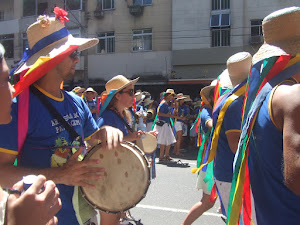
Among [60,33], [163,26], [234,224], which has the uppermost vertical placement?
[163,26]

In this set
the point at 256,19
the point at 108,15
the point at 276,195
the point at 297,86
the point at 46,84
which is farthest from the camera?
the point at 108,15

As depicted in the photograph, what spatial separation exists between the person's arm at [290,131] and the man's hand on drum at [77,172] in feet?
3.73

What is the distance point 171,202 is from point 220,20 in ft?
50.7

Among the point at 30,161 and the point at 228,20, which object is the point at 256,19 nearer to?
the point at 228,20

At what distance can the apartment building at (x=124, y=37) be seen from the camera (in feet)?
63.6

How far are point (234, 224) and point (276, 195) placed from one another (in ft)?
1.30

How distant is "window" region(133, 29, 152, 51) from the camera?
1981 centimetres

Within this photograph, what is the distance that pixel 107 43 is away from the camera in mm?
20859

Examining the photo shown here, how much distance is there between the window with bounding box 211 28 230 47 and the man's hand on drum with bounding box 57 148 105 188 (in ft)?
57.5

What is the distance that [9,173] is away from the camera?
1790 mm

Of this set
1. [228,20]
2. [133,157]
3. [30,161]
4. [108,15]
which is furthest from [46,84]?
[108,15]

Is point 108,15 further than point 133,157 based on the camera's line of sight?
Yes

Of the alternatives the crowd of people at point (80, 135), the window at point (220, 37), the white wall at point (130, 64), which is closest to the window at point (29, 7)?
the white wall at point (130, 64)

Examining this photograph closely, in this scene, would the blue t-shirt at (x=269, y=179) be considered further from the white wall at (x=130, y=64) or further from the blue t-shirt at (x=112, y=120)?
the white wall at (x=130, y=64)
